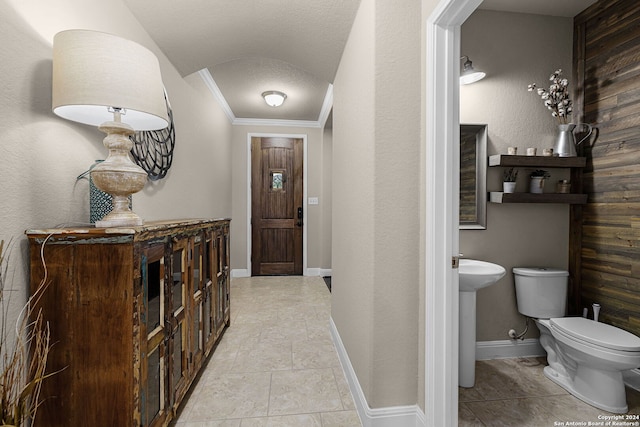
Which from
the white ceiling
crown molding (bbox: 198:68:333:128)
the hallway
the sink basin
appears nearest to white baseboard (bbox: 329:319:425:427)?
the hallway

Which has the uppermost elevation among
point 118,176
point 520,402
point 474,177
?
→ point 474,177

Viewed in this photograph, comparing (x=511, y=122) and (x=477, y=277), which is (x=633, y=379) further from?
(x=511, y=122)

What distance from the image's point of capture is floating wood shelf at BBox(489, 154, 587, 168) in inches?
81.5

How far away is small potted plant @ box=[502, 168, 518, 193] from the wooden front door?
10.2 ft

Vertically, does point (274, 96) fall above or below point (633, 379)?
above

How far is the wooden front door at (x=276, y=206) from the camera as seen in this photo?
4.76 metres

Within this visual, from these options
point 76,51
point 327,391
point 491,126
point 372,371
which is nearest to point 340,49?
point 491,126

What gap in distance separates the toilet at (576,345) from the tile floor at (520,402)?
8 centimetres

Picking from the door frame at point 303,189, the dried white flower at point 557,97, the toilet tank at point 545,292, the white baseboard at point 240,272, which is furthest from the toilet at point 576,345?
the white baseboard at point 240,272

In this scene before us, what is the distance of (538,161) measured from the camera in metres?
2.09

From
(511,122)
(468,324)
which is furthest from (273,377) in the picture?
(511,122)

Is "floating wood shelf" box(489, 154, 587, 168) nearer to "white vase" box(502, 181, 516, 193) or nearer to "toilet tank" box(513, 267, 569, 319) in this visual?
"white vase" box(502, 181, 516, 193)

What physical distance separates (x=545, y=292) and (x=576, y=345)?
46 cm

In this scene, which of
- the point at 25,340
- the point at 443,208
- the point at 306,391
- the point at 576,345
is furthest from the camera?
the point at 306,391
